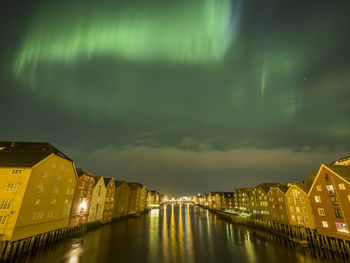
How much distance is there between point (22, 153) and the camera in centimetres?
3606

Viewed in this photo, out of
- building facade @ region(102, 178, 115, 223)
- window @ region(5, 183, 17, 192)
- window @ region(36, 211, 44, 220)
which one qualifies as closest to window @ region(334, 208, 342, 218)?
window @ region(36, 211, 44, 220)

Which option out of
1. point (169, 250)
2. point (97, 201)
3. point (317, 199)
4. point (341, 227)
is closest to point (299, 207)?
point (317, 199)

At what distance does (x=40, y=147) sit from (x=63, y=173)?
827 cm

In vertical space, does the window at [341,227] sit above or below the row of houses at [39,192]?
below

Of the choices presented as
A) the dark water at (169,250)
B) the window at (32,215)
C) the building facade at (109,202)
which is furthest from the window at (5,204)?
the building facade at (109,202)

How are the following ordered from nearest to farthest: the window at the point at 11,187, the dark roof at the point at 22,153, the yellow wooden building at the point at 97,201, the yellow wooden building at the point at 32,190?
the yellow wooden building at the point at 32,190, the window at the point at 11,187, the dark roof at the point at 22,153, the yellow wooden building at the point at 97,201

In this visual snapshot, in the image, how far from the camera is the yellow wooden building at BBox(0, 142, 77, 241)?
29.7 metres

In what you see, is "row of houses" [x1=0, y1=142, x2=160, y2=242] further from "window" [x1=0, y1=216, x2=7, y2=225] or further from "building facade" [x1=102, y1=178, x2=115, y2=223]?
"building facade" [x1=102, y1=178, x2=115, y2=223]

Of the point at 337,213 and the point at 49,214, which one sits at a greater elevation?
the point at 337,213

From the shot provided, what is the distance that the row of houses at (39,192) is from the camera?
29916mm

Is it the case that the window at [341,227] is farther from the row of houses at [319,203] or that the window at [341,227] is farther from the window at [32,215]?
the window at [32,215]

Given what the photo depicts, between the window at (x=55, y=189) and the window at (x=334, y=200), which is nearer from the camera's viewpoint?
the window at (x=334, y=200)

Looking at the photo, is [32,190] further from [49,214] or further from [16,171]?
[49,214]

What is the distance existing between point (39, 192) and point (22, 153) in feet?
31.4
